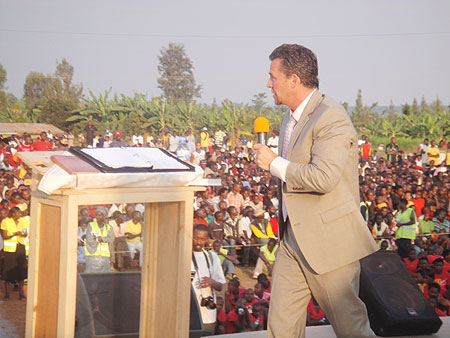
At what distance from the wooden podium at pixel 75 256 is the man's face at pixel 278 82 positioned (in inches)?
23.7

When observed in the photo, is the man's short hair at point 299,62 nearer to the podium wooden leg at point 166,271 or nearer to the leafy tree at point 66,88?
the podium wooden leg at point 166,271

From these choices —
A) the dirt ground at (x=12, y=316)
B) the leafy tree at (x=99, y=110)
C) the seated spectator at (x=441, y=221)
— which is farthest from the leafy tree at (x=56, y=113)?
the dirt ground at (x=12, y=316)

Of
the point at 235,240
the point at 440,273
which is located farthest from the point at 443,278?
the point at 235,240

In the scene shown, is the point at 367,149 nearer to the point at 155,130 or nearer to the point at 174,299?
Result: the point at 155,130

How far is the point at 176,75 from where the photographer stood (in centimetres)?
5553

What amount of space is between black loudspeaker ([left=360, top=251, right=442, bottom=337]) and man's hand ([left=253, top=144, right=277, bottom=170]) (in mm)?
1991

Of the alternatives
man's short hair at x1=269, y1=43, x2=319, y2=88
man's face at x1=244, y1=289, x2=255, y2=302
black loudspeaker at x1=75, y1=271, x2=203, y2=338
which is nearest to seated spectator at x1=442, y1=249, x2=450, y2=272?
man's face at x1=244, y1=289, x2=255, y2=302

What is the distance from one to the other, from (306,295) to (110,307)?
1206 mm

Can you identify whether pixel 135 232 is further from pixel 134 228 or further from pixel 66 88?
pixel 66 88

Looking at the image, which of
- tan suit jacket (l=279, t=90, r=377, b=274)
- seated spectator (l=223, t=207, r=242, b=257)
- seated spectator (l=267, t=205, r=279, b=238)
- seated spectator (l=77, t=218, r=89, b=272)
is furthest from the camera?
seated spectator (l=267, t=205, r=279, b=238)

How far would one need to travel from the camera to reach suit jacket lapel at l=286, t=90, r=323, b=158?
237 centimetres

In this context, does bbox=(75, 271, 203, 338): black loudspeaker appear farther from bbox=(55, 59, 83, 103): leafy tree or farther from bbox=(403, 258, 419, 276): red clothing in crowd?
bbox=(55, 59, 83, 103): leafy tree

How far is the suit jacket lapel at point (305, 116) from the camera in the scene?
2371 mm

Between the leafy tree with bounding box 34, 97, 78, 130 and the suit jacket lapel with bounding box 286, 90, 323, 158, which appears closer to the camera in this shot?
the suit jacket lapel with bounding box 286, 90, 323, 158
